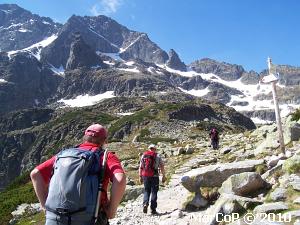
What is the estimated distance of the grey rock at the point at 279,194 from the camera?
10750 mm

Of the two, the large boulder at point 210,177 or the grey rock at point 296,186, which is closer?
the grey rock at point 296,186

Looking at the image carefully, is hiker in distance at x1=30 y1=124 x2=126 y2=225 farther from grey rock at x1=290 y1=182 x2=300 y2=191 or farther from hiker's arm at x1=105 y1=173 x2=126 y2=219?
grey rock at x1=290 y1=182 x2=300 y2=191

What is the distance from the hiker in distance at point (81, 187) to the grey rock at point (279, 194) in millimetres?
5753

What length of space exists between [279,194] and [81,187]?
20.9 ft

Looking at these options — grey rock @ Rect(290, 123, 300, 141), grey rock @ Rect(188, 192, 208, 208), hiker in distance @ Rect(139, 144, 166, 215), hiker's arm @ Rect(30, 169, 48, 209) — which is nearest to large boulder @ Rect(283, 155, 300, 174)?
grey rock @ Rect(188, 192, 208, 208)

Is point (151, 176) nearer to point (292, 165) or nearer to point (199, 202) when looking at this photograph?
point (199, 202)

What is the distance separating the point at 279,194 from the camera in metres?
10.8

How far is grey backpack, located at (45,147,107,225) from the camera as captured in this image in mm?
5926

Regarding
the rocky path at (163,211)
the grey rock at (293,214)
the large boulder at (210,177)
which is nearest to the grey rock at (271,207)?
the grey rock at (293,214)

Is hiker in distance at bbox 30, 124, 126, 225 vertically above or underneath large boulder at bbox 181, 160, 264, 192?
underneath

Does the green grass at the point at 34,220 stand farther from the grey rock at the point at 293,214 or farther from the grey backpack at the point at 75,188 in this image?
the grey backpack at the point at 75,188

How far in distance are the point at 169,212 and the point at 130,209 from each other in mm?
2408

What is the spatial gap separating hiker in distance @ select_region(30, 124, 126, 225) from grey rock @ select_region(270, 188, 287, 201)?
575 cm

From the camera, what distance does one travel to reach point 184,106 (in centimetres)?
13850
